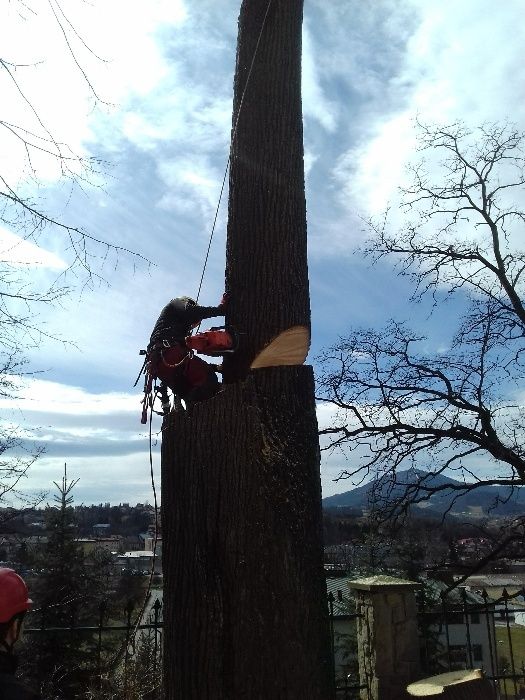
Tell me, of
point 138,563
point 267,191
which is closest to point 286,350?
point 267,191

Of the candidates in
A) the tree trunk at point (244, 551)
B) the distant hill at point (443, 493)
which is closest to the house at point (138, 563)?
the tree trunk at point (244, 551)

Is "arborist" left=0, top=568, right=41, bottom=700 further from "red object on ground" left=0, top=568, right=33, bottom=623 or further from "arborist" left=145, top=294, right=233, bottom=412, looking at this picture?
"arborist" left=145, top=294, right=233, bottom=412

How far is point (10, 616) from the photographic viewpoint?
8.45 feet

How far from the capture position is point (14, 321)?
4.68 m

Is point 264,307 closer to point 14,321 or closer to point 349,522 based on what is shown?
point 14,321

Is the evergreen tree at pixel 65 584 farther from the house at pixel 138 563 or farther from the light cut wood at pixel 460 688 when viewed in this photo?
the light cut wood at pixel 460 688

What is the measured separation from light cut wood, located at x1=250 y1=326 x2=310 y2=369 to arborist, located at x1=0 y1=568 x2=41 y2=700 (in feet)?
4.95

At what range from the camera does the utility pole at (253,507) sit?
2.10m

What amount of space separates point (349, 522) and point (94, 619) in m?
8.12

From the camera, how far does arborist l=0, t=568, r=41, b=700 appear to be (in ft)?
7.66

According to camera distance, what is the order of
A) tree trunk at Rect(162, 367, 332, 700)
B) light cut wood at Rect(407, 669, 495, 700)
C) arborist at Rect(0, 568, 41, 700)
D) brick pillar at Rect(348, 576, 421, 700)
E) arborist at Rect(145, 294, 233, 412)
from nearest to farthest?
tree trunk at Rect(162, 367, 332, 700), arborist at Rect(0, 568, 41, 700), arborist at Rect(145, 294, 233, 412), light cut wood at Rect(407, 669, 495, 700), brick pillar at Rect(348, 576, 421, 700)

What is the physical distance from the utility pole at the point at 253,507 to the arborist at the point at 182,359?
421 millimetres

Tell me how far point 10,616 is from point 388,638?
3.47m

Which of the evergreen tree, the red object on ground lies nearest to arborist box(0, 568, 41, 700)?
the red object on ground
